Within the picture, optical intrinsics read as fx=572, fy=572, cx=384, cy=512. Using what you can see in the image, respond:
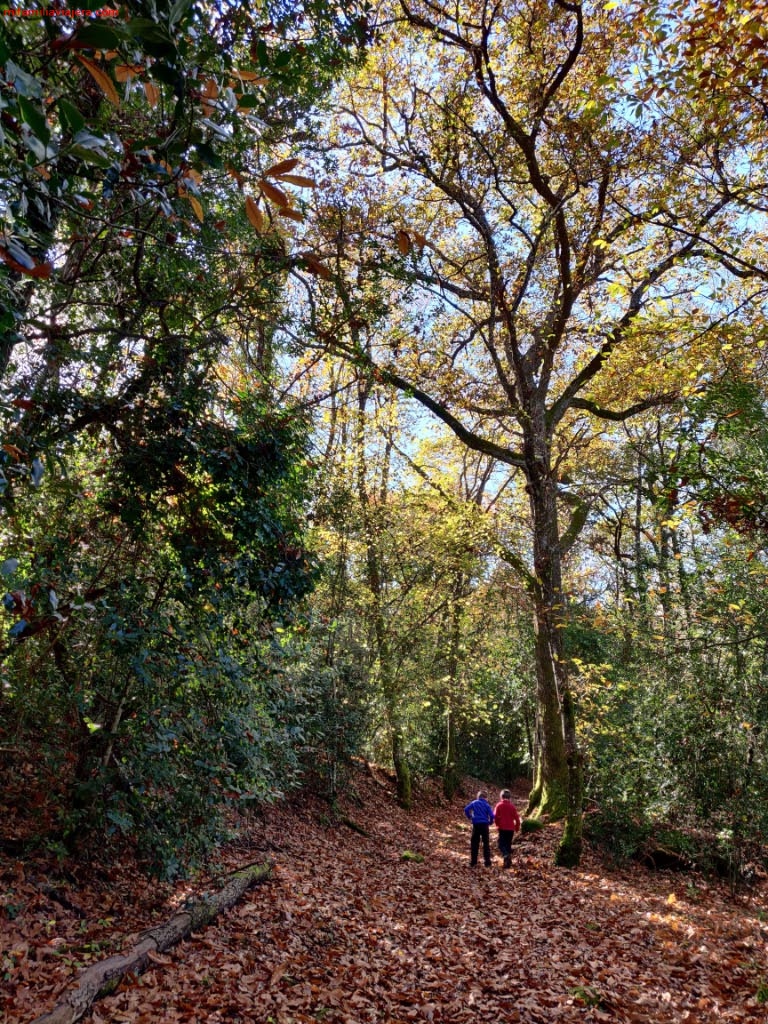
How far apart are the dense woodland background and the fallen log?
1.82 ft

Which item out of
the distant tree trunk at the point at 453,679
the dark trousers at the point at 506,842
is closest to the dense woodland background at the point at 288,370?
the dark trousers at the point at 506,842

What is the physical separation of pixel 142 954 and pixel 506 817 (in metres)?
8.37

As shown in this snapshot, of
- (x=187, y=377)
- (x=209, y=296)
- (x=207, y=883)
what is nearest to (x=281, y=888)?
(x=207, y=883)

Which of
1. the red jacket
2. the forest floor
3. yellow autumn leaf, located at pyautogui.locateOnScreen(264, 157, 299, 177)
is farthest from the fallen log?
the red jacket

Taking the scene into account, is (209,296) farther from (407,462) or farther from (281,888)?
(407,462)

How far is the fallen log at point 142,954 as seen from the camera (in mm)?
3967

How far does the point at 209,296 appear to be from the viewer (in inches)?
229

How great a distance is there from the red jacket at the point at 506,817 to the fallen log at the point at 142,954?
6167 millimetres

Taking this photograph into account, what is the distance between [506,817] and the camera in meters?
11.4

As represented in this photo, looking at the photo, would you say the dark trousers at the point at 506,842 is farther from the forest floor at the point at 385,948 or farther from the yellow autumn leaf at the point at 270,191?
the yellow autumn leaf at the point at 270,191

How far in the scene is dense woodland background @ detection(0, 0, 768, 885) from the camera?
9.81ft

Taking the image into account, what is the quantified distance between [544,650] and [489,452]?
15.9 ft

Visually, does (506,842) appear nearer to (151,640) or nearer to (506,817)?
(506,817)

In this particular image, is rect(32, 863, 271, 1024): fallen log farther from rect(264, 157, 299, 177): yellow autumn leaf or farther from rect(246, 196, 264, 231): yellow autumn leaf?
rect(264, 157, 299, 177): yellow autumn leaf
